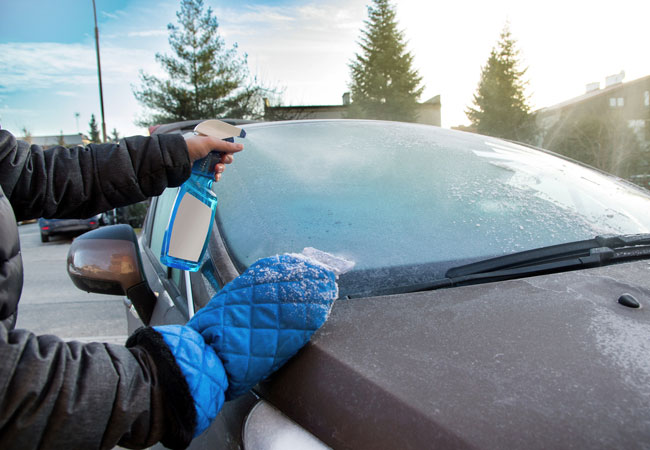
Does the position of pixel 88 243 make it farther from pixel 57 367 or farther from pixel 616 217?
pixel 616 217

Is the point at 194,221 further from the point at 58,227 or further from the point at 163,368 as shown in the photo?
the point at 58,227

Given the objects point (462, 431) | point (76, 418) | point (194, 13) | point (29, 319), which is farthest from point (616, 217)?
point (194, 13)

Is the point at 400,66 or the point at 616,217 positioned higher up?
the point at 400,66

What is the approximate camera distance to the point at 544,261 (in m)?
1.16

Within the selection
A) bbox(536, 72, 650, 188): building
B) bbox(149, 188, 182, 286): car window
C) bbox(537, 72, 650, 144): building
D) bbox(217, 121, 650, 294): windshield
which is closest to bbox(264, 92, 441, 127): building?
bbox(537, 72, 650, 144): building

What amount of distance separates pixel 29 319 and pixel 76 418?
491cm

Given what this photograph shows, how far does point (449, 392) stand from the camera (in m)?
0.70

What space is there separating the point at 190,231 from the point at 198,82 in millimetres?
23110

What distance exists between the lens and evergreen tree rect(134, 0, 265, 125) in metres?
22.4

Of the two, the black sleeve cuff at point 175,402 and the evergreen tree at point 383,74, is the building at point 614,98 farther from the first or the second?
the black sleeve cuff at point 175,402

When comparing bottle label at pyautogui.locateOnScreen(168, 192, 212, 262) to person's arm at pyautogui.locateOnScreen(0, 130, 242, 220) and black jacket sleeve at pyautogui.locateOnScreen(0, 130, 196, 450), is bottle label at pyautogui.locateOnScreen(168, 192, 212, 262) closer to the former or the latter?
person's arm at pyautogui.locateOnScreen(0, 130, 242, 220)

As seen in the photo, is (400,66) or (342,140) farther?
(400,66)

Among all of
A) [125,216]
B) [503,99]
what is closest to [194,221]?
[125,216]

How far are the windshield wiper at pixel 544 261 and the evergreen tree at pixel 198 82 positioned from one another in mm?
21829
